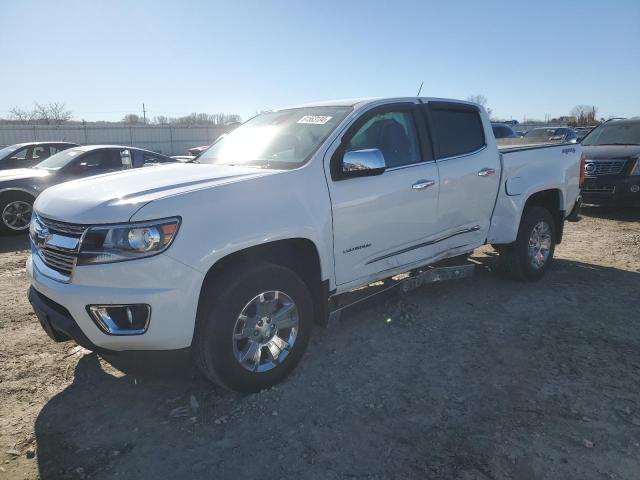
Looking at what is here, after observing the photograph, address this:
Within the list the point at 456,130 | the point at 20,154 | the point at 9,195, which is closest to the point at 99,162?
the point at 9,195

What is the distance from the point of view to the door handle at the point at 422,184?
387cm

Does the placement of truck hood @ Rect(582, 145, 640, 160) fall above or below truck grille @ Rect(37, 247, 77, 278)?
above

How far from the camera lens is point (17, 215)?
27.0ft

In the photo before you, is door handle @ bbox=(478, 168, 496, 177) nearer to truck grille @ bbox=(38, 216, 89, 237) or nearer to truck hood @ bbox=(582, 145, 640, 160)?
truck grille @ bbox=(38, 216, 89, 237)

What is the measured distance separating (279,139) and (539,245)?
335 cm

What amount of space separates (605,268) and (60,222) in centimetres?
608

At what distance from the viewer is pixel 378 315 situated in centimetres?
451

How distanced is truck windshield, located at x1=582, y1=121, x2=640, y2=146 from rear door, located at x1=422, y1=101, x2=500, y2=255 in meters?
6.95

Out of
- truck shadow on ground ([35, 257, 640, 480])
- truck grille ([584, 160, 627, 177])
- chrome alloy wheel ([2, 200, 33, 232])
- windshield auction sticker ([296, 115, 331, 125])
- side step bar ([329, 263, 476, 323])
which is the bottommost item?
truck shadow on ground ([35, 257, 640, 480])

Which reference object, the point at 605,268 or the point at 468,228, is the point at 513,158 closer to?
the point at 468,228

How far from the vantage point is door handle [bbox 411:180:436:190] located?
387 cm

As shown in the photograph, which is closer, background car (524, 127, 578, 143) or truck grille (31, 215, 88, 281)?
truck grille (31, 215, 88, 281)

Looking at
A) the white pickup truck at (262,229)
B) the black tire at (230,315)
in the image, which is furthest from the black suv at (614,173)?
the black tire at (230,315)

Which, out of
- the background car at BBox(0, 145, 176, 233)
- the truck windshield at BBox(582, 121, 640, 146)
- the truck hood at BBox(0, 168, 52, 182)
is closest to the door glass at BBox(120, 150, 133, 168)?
the background car at BBox(0, 145, 176, 233)
